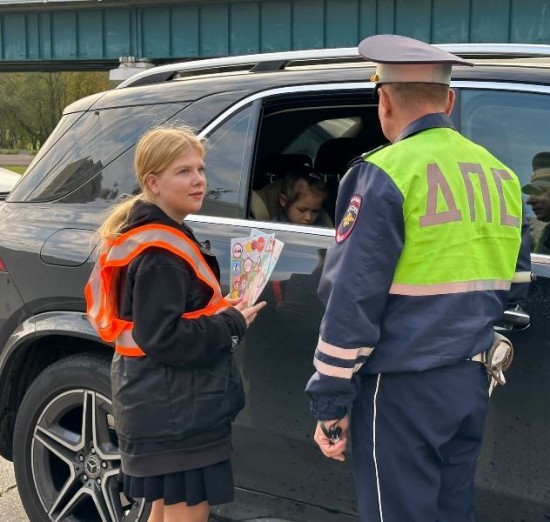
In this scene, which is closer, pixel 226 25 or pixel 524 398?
pixel 524 398

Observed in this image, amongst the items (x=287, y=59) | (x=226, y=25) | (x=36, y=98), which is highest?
(x=226, y=25)

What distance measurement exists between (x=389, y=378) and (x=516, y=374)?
0.50 meters

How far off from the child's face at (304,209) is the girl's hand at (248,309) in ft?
2.99

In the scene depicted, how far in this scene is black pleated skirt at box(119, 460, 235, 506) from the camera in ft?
8.30

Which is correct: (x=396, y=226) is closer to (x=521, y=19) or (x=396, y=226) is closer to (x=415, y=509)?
(x=415, y=509)

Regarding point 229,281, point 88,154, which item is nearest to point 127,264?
point 229,281

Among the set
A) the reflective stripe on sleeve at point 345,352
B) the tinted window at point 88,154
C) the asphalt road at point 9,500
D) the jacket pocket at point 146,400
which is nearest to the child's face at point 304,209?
the tinted window at point 88,154

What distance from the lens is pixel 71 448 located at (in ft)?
10.6

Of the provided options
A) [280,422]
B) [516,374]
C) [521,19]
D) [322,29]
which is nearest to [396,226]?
[516,374]

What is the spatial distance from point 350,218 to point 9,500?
2.91 metres

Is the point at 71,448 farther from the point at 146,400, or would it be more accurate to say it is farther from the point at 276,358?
the point at 276,358

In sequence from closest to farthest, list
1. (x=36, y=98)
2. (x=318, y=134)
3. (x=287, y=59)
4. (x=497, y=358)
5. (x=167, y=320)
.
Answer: (x=497, y=358) < (x=167, y=320) < (x=287, y=59) < (x=318, y=134) < (x=36, y=98)

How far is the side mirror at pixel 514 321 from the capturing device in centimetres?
236

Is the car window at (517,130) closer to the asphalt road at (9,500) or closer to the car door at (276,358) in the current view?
the car door at (276,358)
